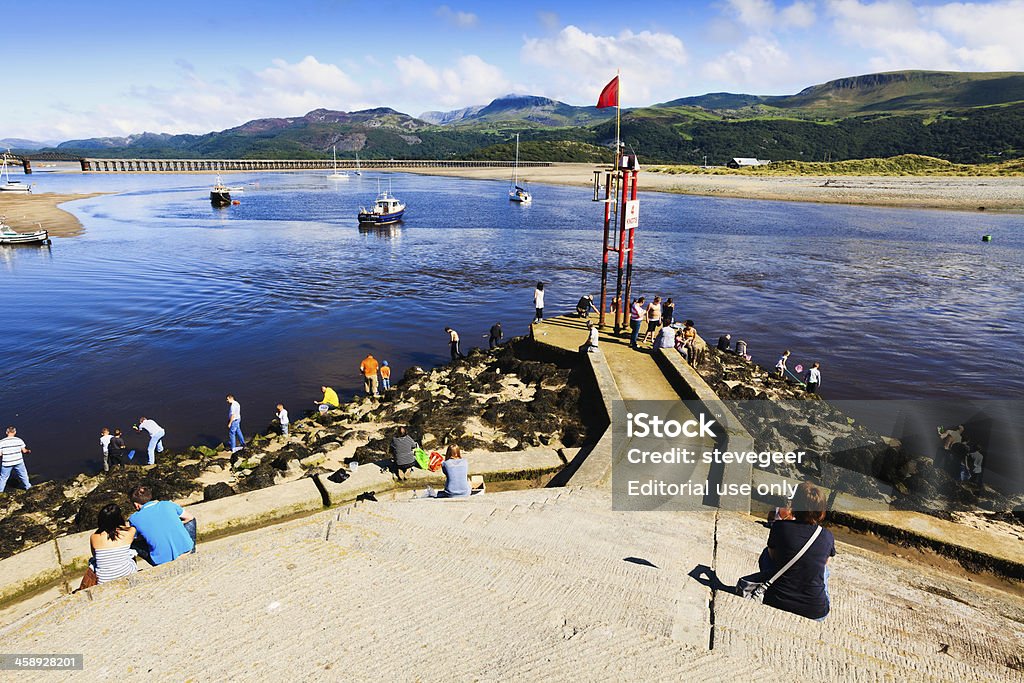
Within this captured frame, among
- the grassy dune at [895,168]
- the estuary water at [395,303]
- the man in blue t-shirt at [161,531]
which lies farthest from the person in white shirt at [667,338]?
the grassy dune at [895,168]

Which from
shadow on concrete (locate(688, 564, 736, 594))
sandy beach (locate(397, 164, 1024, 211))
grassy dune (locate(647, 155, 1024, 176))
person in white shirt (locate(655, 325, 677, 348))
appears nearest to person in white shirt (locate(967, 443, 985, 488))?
person in white shirt (locate(655, 325, 677, 348))

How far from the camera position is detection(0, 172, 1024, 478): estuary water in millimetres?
19781

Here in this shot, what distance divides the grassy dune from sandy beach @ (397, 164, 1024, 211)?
5749 mm

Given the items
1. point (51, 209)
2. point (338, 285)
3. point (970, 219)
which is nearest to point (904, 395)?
point (338, 285)

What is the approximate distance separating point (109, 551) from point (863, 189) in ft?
367

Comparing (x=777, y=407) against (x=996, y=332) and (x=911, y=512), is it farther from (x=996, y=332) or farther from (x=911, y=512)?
(x=996, y=332)

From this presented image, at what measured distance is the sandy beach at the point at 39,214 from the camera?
2226 inches

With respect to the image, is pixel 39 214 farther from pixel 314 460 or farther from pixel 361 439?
pixel 314 460

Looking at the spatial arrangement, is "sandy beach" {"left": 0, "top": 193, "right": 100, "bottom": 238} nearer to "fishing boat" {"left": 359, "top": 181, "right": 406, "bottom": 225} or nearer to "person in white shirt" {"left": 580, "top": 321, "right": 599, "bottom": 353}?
"fishing boat" {"left": 359, "top": 181, "right": 406, "bottom": 225}

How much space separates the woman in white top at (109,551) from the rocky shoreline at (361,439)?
4377 millimetres

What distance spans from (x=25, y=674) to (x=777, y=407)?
→ 16242 millimetres

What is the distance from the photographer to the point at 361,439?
1480cm

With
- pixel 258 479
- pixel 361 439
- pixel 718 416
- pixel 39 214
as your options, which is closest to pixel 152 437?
pixel 258 479

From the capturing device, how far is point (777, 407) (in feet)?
53.6
